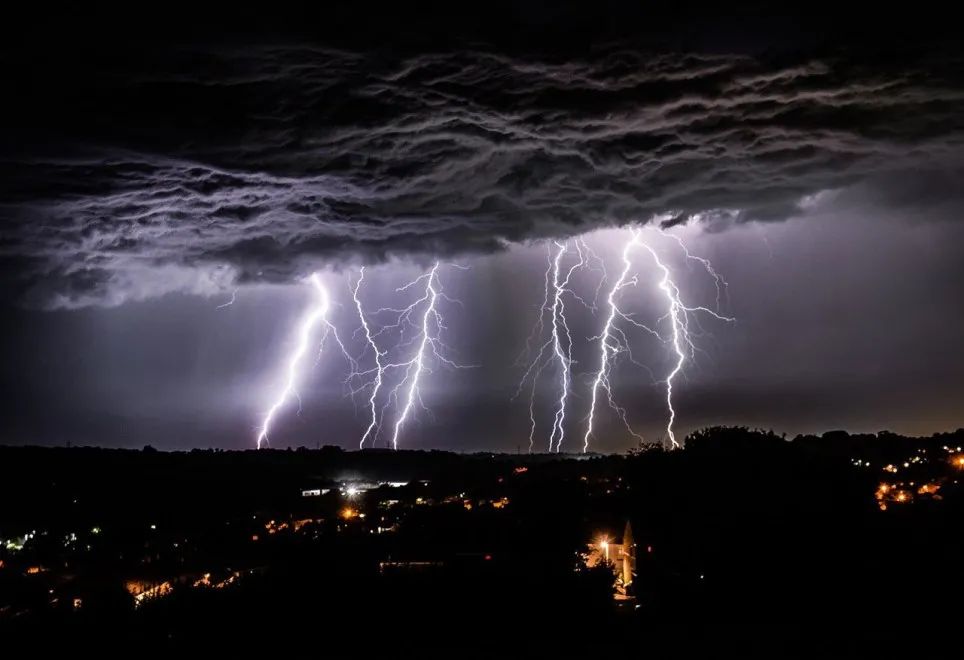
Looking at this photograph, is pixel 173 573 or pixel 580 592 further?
pixel 173 573

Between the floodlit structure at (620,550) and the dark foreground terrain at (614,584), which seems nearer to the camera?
the dark foreground terrain at (614,584)

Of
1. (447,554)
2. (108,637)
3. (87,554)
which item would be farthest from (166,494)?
(108,637)

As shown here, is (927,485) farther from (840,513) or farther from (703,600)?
(703,600)

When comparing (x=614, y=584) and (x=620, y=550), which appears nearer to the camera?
(x=614, y=584)

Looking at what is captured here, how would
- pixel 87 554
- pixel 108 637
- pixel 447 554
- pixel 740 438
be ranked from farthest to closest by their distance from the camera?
pixel 87 554 → pixel 740 438 → pixel 447 554 → pixel 108 637

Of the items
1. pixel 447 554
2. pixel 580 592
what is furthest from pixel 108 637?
pixel 447 554

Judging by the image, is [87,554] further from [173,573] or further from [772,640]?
[772,640]

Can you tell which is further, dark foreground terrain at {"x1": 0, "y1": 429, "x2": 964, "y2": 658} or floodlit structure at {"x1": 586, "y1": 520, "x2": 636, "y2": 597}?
floodlit structure at {"x1": 586, "y1": 520, "x2": 636, "y2": 597}

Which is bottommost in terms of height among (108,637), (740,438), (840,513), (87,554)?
(87,554)

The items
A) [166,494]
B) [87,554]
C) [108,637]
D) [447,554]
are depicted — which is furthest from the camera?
[166,494]

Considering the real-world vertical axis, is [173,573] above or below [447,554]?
below
